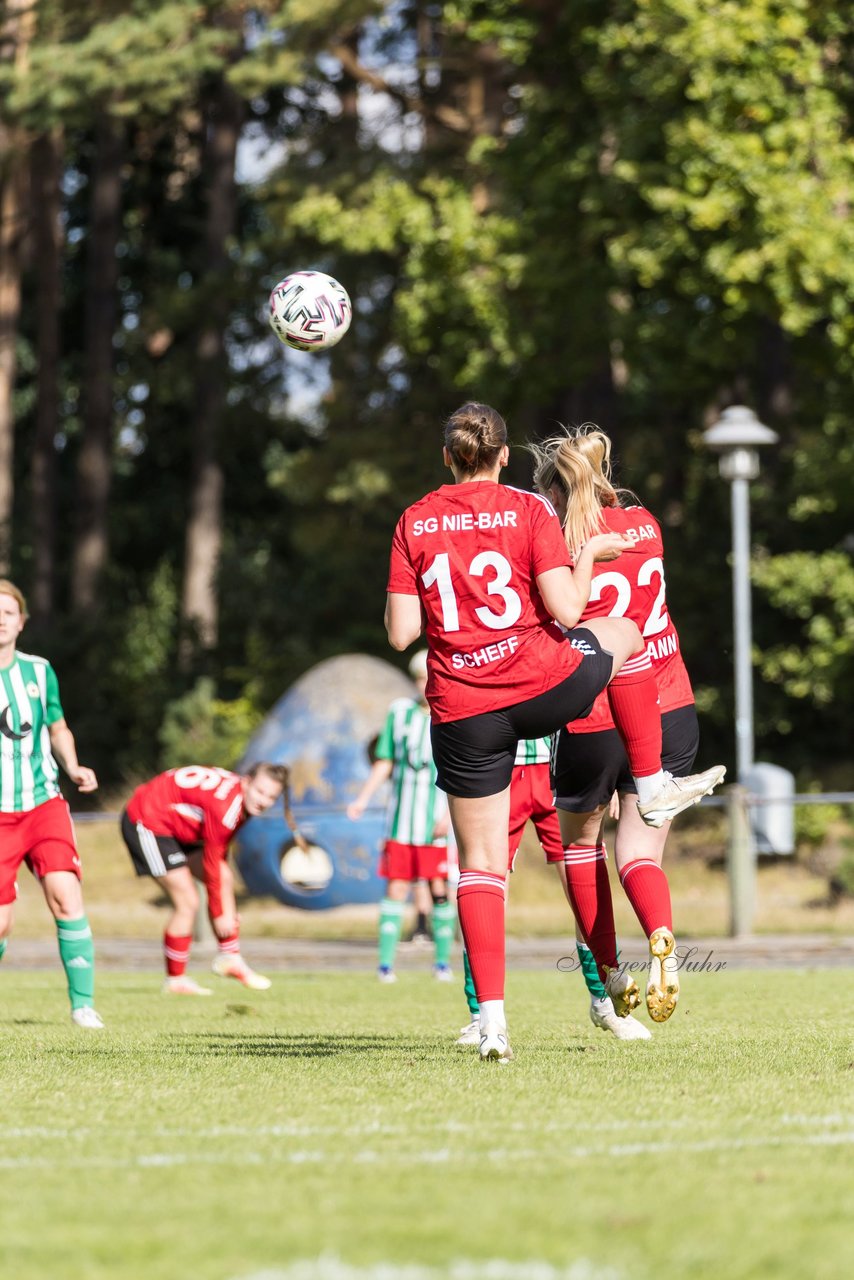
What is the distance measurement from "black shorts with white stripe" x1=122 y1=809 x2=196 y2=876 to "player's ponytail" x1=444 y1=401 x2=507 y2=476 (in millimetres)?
5174

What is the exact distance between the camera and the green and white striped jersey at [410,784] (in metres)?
13.3

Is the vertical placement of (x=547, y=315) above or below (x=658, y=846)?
above

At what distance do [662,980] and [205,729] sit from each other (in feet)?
77.6

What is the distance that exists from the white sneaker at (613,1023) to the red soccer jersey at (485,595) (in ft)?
5.47

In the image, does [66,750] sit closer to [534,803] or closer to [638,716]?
[534,803]

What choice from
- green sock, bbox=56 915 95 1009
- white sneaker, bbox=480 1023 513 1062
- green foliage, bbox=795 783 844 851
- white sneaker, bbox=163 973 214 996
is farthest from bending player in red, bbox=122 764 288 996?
green foliage, bbox=795 783 844 851

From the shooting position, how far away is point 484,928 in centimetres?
638

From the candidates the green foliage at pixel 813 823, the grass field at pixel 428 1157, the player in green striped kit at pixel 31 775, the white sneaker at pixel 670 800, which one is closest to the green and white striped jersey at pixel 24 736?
the player in green striped kit at pixel 31 775

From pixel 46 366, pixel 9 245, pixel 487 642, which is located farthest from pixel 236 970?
pixel 46 366

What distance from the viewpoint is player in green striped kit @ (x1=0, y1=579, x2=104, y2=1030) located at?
8570 mm

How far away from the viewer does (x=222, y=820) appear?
11.1 meters

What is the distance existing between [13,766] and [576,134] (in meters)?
17.3

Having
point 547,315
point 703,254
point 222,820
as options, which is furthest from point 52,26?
point 222,820

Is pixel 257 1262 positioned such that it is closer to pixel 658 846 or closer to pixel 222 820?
pixel 658 846
